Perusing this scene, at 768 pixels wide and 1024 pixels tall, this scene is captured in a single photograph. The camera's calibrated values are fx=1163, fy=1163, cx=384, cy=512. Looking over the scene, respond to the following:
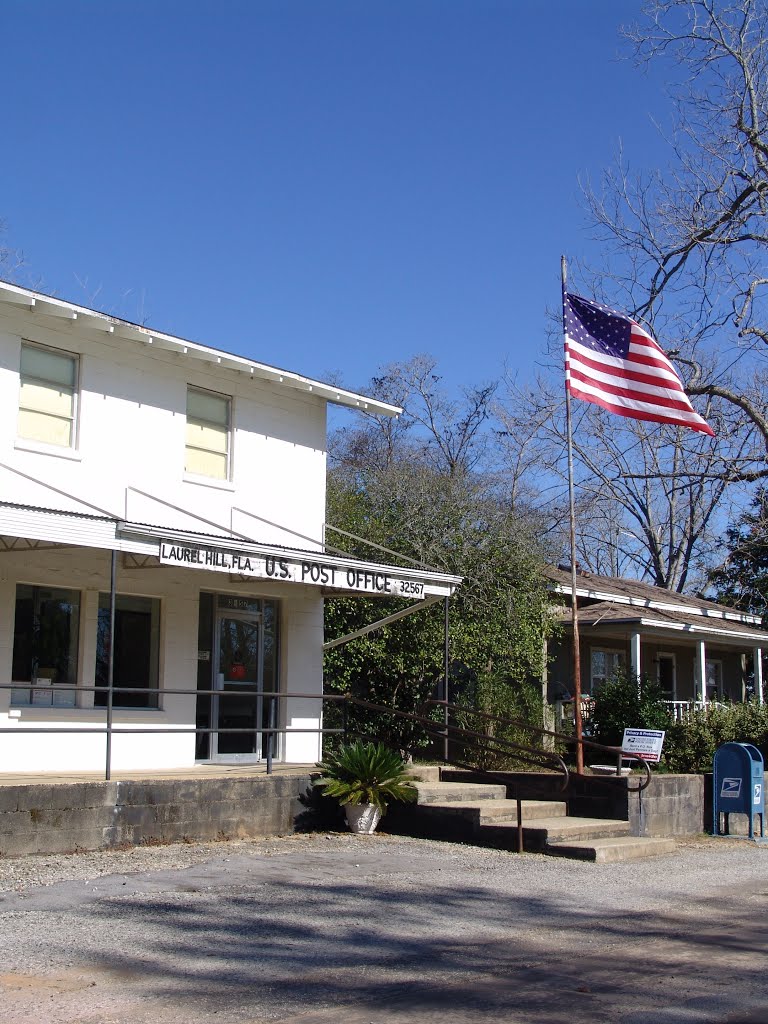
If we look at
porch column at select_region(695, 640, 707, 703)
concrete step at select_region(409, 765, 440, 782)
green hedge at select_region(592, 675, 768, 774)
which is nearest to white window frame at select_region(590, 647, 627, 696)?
porch column at select_region(695, 640, 707, 703)

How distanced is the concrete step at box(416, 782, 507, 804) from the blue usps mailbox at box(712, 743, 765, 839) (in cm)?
313

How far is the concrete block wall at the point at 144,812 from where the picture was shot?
1149 cm

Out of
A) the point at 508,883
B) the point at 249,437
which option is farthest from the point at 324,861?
the point at 249,437

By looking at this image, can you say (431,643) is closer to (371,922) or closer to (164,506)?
(164,506)

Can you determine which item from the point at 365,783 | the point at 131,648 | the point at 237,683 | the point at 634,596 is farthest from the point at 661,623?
the point at 131,648

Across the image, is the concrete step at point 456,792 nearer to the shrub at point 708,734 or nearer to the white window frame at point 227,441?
the shrub at point 708,734

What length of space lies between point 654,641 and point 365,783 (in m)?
15.0

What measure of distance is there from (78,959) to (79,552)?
25.5 feet

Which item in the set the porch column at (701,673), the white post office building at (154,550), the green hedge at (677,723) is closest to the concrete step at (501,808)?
the white post office building at (154,550)

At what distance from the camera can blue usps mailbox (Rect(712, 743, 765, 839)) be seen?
16172 mm

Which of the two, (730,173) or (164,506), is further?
(730,173)

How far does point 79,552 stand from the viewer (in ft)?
48.5

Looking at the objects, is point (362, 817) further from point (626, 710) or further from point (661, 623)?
point (661, 623)

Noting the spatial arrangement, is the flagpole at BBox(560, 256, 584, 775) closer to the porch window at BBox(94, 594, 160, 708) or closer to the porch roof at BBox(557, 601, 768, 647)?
the porch window at BBox(94, 594, 160, 708)
